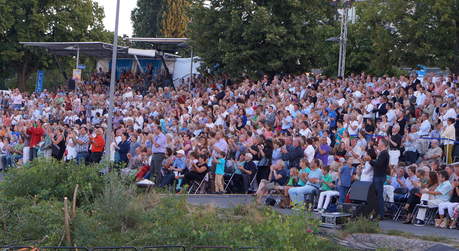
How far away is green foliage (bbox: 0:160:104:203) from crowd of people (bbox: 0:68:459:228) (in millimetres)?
840

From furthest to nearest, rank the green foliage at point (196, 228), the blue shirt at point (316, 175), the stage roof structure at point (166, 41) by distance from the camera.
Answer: the stage roof structure at point (166, 41)
the blue shirt at point (316, 175)
the green foliage at point (196, 228)

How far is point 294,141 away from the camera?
64.4 ft

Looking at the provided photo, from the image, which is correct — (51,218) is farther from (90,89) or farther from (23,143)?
(90,89)

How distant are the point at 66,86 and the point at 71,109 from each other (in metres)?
9.09

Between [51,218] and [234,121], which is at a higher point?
[234,121]

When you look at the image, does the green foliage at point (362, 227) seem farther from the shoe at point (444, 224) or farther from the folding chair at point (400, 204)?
the folding chair at point (400, 204)

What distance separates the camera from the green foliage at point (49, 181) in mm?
16156

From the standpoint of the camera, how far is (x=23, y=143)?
2958 centimetres

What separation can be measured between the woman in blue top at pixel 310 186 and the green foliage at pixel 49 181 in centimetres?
454

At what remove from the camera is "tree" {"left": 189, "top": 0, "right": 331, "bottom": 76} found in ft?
110

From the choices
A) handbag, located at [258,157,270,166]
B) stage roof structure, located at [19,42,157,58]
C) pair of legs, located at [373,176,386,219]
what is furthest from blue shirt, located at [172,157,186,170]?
stage roof structure, located at [19,42,157,58]

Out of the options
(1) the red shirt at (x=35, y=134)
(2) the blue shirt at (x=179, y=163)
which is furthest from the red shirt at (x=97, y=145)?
(1) the red shirt at (x=35, y=134)

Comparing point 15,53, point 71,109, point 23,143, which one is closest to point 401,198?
point 23,143

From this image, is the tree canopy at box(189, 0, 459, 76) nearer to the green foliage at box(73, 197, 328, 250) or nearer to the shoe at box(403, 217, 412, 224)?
the shoe at box(403, 217, 412, 224)
